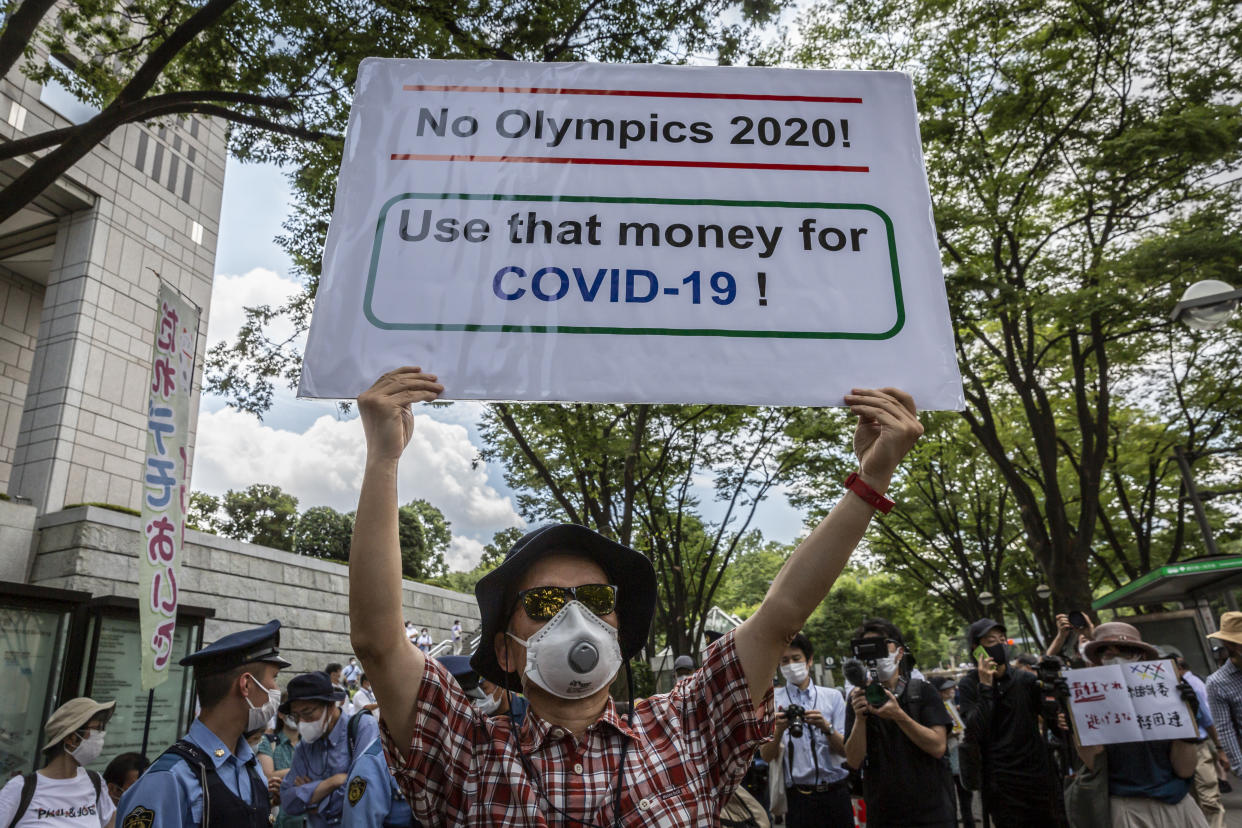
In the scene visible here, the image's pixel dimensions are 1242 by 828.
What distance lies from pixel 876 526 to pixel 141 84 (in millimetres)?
21748

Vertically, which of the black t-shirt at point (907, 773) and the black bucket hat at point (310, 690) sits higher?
the black bucket hat at point (310, 690)

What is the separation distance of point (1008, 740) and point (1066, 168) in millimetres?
10278

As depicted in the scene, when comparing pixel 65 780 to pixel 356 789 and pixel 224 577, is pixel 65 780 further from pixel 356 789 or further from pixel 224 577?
pixel 224 577

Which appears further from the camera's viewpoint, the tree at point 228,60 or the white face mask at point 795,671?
the tree at point 228,60

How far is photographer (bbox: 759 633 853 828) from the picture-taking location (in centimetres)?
566

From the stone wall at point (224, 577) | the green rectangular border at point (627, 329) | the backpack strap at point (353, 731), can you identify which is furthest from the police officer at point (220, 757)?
the stone wall at point (224, 577)

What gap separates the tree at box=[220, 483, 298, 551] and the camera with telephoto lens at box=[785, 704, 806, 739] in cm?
4372

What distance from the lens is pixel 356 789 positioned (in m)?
4.12

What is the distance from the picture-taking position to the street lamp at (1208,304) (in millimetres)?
9031

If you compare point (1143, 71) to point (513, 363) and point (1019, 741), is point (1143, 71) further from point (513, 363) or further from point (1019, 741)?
point (513, 363)

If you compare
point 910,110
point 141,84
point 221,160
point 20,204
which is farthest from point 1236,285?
point 221,160

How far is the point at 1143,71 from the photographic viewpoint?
11500 mm

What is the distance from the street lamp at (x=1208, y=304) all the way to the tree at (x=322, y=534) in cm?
4465

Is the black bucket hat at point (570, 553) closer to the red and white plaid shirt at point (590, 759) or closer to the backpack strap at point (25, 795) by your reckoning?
the red and white plaid shirt at point (590, 759)
